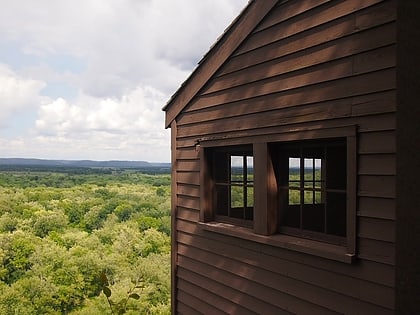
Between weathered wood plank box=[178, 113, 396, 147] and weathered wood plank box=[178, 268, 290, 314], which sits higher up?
weathered wood plank box=[178, 113, 396, 147]

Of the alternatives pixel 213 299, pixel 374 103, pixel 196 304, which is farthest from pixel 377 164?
pixel 196 304

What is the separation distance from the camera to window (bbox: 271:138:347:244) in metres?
3.59

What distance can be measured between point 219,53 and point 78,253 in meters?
34.8

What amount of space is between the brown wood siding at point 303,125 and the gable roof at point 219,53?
8cm

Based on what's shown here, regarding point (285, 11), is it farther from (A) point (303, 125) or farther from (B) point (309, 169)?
(B) point (309, 169)

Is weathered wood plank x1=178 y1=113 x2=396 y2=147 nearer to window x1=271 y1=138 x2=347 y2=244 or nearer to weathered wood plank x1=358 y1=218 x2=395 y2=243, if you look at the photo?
window x1=271 y1=138 x2=347 y2=244

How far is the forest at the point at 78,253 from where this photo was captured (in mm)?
29078

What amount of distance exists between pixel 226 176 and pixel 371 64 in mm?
2342

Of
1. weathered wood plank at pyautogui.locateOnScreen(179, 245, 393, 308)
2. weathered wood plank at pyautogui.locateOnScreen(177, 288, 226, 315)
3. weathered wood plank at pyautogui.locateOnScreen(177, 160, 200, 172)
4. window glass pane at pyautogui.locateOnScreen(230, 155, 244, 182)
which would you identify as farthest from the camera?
weathered wood plank at pyautogui.locateOnScreen(177, 160, 200, 172)

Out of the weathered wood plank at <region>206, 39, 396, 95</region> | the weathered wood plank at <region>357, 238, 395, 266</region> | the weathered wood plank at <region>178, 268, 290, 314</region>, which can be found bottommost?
the weathered wood plank at <region>178, 268, 290, 314</region>

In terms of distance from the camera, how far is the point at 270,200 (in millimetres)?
3943

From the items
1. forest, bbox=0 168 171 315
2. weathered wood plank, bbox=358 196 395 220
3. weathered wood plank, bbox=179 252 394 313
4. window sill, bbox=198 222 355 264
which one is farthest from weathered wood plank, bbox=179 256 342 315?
forest, bbox=0 168 171 315

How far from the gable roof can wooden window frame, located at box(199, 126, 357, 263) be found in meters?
0.75

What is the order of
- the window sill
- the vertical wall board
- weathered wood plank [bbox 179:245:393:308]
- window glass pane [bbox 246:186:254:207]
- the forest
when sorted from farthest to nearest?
the forest < window glass pane [bbox 246:186:254:207] < the window sill < weathered wood plank [bbox 179:245:393:308] < the vertical wall board
